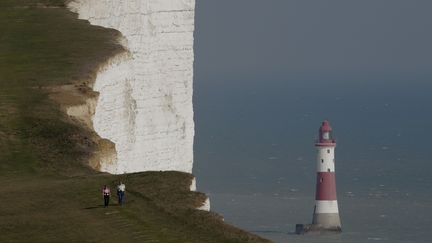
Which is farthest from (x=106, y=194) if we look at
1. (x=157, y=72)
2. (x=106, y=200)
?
(x=157, y=72)

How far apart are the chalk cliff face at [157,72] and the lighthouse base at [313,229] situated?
102 ft

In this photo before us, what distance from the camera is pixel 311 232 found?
83.9m

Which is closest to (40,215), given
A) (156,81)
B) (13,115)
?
(13,115)

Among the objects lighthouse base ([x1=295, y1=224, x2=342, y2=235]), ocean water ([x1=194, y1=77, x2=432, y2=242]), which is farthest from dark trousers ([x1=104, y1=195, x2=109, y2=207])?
lighthouse base ([x1=295, y1=224, x2=342, y2=235])

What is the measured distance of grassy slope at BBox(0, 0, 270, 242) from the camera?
25.8 m

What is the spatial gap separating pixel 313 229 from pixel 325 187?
337cm

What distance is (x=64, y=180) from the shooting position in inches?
1158

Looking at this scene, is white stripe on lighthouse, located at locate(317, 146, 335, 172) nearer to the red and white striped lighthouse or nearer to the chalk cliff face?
the red and white striped lighthouse

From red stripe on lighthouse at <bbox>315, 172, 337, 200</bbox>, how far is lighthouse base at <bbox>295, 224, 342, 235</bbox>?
1585 millimetres

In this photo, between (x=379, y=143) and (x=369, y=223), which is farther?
(x=379, y=143)

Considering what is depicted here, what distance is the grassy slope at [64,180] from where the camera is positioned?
84.6 feet

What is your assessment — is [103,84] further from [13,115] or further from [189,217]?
[189,217]

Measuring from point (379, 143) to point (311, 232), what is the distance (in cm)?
6981

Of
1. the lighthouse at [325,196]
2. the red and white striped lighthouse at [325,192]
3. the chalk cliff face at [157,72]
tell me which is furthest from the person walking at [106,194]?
the red and white striped lighthouse at [325,192]
